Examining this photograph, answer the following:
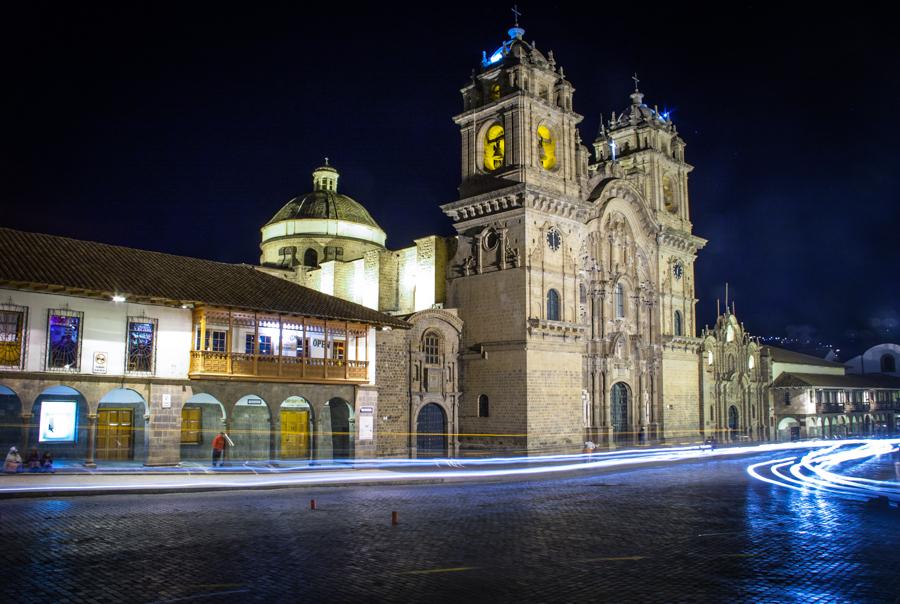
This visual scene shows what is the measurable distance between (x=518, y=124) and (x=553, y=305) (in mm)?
10027

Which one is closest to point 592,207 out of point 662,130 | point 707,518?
point 662,130

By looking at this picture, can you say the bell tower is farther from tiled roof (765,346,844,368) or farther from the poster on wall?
tiled roof (765,346,844,368)

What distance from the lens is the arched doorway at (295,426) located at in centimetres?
3625

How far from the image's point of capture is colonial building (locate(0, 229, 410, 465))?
85.7ft

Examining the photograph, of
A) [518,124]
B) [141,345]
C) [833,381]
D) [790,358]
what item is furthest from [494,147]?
[833,381]

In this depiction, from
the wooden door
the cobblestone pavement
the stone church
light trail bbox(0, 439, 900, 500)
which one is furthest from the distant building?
the wooden door

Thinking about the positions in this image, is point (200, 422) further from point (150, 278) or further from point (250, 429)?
point (150, 278)

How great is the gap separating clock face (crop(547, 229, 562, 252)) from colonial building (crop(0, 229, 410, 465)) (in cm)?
1053

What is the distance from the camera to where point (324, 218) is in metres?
57.9

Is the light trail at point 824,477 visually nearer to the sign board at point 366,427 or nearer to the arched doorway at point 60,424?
the sign board at point 366,427

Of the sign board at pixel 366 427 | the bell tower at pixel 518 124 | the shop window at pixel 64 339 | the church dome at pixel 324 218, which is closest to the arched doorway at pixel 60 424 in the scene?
the shop window at pixel 64 339

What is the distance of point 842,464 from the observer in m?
33.5

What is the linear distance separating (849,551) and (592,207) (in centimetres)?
3180

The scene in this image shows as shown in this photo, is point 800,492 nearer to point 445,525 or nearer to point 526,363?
point 445,525
